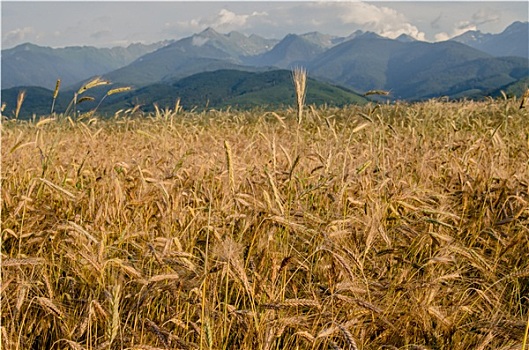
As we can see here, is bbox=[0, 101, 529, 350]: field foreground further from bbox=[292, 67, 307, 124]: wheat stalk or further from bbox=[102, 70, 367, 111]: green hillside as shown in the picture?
bbox=[102, 70, 367, 111]: green hillside

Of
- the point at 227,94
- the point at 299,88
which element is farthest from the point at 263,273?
the point at 227,94

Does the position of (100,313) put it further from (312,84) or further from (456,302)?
(312,84)

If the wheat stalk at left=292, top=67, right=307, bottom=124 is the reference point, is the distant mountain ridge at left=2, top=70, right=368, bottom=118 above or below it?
below

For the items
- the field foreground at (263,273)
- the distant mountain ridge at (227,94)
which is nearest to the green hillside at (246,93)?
the distant mountain ridge at (227,94)

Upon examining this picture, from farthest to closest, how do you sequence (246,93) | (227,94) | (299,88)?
1. (227,94)
2. (246,93)
3. (299,88)

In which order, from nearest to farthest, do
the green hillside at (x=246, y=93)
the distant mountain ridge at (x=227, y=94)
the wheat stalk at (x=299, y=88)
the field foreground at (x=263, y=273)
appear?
1. the field foreground at (x=263, y=273)
2. the wheat stalk at (x=299, y=88)
3. the green hillside at (x=246, y=93)
4. the distant mountain ridge at (x=227, y=94)

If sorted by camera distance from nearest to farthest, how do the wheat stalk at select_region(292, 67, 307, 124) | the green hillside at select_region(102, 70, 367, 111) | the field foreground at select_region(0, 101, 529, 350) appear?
1. the field foreground at select_region(0, 101, 529, 350)
2. the wheat stalk at select_region(292, 67, 307, 124)
3. the green hillside at select_region(102, 70, 367, 111)

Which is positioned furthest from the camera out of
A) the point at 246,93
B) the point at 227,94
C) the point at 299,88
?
the point at 227,94

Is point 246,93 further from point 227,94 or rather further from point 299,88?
point 299,88

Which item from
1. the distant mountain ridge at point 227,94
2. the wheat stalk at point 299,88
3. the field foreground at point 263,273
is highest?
the wheat stalk at point 299,88

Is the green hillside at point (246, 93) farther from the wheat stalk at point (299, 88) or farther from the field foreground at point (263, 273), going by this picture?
the wheat stalk at point (299, 88)

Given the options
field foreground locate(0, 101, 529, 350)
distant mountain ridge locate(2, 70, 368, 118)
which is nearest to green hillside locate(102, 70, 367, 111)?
distant mountain ridge locate(2, 70, 368, 118)

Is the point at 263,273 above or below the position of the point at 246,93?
above

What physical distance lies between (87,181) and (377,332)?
Answer: 2.92m
